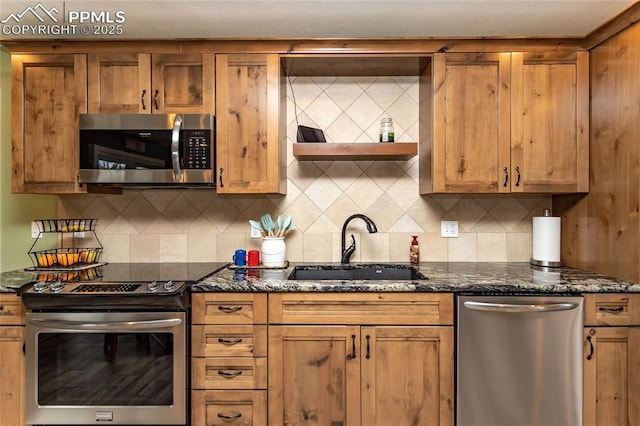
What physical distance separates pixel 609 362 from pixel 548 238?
77 centimetres

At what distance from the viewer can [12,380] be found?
6.43 ft

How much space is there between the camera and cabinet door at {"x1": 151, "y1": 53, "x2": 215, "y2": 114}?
2.32 meters

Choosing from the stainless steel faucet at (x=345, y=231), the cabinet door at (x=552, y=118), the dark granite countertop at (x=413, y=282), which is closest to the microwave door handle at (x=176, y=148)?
the dark granite countertop at (x=413, y=282)

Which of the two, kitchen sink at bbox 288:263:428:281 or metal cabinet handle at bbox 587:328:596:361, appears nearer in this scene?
metal cabinet handle at bbox 587:328:596:361

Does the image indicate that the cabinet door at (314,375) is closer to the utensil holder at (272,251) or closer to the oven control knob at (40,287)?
the utensil holder at (272,251)

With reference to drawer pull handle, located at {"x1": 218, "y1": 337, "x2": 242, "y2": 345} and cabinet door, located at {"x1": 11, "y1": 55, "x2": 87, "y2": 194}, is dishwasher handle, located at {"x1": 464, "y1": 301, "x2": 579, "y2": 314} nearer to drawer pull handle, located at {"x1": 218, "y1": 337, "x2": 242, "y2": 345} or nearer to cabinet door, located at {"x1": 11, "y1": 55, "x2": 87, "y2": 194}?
drawer pull handle, located at {"x1": 218, "y1": 337, "x2": 242, "y2": 345}

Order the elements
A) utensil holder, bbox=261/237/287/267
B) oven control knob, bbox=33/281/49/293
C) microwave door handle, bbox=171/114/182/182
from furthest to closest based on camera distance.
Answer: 1. utensil holder, bbox=261/237/287/267
2. microwave door handle, bbox=171/114/182/182
3. oven control knob, bbox=33/281/49/293

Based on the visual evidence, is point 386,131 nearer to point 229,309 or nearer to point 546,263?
point 546,263

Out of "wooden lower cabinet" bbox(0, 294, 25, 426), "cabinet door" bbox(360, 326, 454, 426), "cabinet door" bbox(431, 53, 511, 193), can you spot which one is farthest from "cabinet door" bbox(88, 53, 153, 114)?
"cabinet door" bbox(360, 326, 454, 426)

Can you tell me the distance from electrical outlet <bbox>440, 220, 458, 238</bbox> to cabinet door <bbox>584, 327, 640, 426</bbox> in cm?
95

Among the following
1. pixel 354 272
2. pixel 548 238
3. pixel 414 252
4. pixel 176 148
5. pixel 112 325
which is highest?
pixel 176 148

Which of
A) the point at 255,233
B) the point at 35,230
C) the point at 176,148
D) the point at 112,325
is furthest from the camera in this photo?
the point at 255,233

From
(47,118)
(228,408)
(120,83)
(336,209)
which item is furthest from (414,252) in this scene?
(47,118)

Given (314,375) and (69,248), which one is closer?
(314,375)
